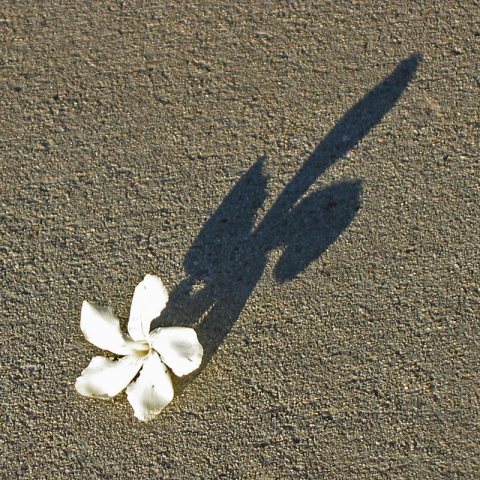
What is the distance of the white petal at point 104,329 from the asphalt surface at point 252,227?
0.30ft

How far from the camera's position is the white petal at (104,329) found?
81.4 inches

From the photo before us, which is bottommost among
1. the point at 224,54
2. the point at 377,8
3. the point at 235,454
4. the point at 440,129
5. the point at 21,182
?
the point at 235,454

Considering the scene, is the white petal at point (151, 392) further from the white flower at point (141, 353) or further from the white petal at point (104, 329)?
the white petal at point (104, 329)

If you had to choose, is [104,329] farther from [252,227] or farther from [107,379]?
[252,227]

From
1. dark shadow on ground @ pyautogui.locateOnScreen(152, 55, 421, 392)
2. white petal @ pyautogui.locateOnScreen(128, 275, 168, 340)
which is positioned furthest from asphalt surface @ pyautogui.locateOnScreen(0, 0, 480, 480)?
white petal @ pyautogui.locateOnScreen(128, 275, 168, 340)

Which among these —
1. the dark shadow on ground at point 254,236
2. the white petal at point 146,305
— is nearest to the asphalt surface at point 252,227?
the dark shadow on ground at point 254,236

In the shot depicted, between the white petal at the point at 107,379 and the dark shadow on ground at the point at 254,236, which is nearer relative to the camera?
the white petal at the point at 107,379

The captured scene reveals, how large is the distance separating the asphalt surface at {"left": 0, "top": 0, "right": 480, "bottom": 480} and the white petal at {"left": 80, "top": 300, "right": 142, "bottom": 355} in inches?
3.6

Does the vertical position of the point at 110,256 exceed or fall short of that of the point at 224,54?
it falls short

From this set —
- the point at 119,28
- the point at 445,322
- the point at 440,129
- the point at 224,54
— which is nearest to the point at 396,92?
the point at 440,129

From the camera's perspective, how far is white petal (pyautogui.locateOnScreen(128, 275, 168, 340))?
203cm

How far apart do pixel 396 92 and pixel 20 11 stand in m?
1.59

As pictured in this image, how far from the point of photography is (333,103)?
2266 mm

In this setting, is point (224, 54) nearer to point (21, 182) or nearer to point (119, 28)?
point (119, 28)
